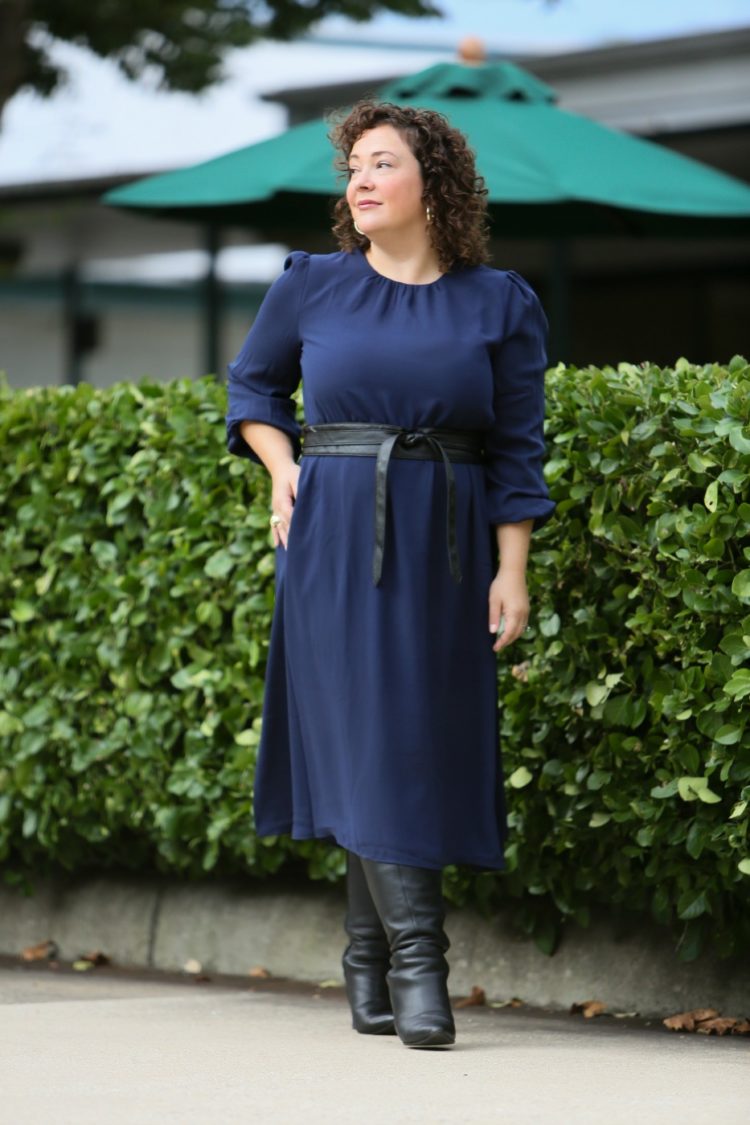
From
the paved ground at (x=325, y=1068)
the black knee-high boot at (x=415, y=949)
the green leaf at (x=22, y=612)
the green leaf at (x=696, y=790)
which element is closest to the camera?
the paved ground at (x=325, y=1068)

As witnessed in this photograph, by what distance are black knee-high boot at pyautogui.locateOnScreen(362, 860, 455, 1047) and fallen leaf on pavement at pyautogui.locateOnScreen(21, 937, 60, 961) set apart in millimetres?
1939

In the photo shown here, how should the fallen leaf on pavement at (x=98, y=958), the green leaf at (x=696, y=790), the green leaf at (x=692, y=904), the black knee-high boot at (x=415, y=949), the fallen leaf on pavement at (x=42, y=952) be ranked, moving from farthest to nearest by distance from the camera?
1. the fallen leaf on pavement at (x=42, y=952)
2. the fallen leaf on pavement at (x=98, y=958)
3. the green leaf at (x=692, y=904)
4. the green leaf at (x=696, y=790)
5. the black knee-high boot at (x=415, y=949)

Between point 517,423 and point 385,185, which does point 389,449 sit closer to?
point 517,423

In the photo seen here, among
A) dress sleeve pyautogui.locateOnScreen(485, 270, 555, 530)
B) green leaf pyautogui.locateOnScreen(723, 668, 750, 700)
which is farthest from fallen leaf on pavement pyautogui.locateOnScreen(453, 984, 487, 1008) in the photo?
dress sleeve pyautogui.locateOnScreen(485, 270, 555, 530)

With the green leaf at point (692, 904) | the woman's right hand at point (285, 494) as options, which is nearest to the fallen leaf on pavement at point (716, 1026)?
the green leaf at point (692, 904)

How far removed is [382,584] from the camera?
3854 mm

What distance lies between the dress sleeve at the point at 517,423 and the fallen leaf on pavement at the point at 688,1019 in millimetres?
1234

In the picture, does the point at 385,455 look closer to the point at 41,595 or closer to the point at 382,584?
the point at 382,584

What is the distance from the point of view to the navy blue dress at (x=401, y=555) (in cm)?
383

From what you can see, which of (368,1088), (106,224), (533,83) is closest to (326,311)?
(368,1088)

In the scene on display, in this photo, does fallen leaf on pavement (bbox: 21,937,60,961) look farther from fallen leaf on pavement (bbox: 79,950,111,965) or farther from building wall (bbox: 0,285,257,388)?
building wall (bbox: 0,285,257,388)

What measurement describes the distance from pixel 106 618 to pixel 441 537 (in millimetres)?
1497

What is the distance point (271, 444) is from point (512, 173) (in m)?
3.04

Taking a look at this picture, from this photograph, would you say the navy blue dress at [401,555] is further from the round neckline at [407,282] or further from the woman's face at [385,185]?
the woman's face at [385,185]
